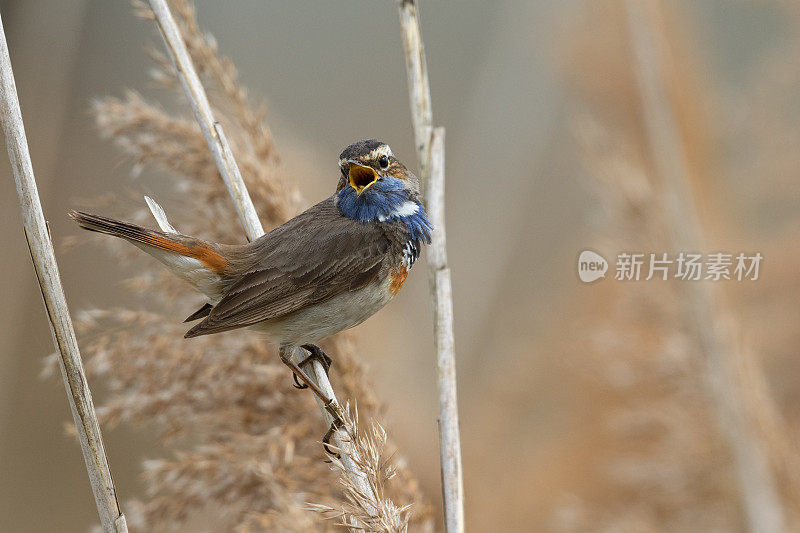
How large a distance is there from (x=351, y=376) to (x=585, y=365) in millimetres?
1188

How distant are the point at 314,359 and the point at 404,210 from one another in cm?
48

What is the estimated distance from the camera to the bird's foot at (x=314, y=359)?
1.97 m

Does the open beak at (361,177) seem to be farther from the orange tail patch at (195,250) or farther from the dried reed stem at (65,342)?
the dried reed stem at (65,342)

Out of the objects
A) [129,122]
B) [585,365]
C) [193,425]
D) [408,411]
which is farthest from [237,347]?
[585,365]

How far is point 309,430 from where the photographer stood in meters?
1.89

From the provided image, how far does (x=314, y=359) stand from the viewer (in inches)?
78.9

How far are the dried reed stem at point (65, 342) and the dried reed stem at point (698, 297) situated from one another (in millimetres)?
1735

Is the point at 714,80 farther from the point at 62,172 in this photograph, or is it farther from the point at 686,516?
the point at 62,172

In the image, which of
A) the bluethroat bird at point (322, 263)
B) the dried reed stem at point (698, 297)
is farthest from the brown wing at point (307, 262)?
the dried reed stem at point (698, 297)

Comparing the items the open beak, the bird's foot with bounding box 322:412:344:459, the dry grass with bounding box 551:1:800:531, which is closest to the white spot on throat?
the open beak

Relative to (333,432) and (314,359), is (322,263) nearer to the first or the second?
(314,359)

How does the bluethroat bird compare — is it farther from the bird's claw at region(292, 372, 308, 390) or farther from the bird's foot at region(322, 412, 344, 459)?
the bird's foot at region(322, 412, 344, 459)

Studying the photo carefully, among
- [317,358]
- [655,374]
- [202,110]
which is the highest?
[202,110]

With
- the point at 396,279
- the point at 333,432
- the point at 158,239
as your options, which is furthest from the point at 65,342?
the point at 396,279
